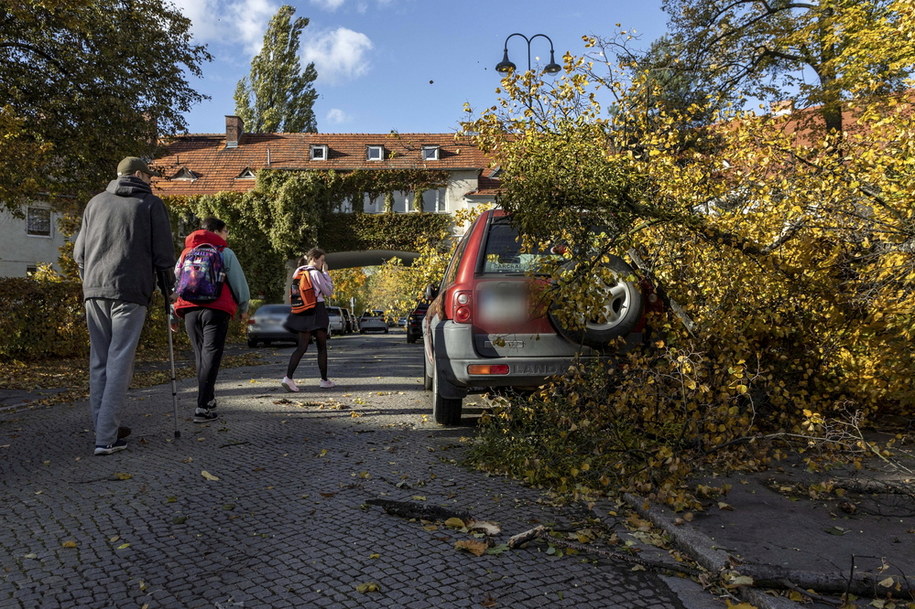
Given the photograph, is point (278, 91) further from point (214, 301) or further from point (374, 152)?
point (214, 301)

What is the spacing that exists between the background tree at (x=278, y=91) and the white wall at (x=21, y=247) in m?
18.7

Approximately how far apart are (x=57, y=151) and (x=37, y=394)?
35.4ft

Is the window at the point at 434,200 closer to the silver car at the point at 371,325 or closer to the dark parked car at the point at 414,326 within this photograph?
the silver car at the point at 371,325

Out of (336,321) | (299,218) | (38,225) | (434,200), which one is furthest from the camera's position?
(434,200)

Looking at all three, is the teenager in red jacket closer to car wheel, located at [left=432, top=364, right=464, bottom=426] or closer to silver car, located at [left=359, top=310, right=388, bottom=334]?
car wheel, located at [left=432, top=364, right=464, bottom=426]

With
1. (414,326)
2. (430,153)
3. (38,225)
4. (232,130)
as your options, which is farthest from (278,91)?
(414,326)

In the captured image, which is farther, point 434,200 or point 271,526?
point 434,200

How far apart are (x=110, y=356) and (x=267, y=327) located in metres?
18.0

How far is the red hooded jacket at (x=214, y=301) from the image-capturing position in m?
6.81

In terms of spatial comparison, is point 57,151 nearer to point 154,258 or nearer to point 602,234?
point 154,258

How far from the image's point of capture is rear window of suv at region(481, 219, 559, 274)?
19.1 feet

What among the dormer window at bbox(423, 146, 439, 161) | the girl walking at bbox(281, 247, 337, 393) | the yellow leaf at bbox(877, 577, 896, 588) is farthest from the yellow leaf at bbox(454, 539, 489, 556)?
the dormer window at bbox(423, 146, 439, 161)

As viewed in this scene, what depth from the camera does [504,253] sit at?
593 centimetres

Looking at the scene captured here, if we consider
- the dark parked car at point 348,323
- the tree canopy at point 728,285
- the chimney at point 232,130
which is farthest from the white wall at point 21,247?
the tree canopy at point 728,285
